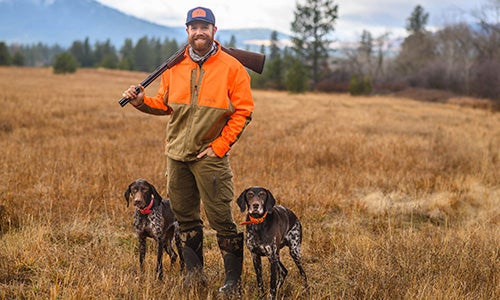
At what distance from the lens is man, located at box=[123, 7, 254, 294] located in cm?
364

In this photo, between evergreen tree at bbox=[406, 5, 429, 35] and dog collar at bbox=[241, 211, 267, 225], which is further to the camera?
evergreen tree at bbox=[406, 5, 429, 35]

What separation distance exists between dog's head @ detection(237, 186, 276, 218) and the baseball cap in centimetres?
145

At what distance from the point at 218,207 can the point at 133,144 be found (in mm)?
7857

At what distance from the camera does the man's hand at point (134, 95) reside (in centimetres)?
370

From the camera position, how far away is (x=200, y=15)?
359 centimetres

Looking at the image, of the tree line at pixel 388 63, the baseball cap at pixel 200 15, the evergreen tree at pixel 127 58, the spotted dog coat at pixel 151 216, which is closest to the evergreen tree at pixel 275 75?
the tree line at pixel 388 63

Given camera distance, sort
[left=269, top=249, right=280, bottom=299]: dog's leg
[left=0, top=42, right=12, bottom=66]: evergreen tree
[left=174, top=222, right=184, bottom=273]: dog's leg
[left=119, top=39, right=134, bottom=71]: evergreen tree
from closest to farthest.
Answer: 1. [left=269, top=249, right=280, bottom=299]: dog's leg
2. [left=174, top=222, right=184, bottom=273]: dog's leg
3. [left=0, top=42, right=12, bottom=66]: evergreen tree
4. [left=119, top=39, right=134, bottom=71]: evergreen tree

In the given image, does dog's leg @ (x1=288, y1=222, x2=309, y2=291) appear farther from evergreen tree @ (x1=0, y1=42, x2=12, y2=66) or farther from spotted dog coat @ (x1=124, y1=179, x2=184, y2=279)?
evergreen tree @ (x1=0, y1=42, x2=12, y2=66)

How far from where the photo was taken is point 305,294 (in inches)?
159

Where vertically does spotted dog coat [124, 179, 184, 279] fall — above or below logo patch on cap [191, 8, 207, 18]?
below

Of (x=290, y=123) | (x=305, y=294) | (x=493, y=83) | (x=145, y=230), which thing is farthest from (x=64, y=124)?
(x=493, y=83)

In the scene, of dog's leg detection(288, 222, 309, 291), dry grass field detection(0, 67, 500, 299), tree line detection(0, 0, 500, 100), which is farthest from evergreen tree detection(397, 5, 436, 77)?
dog's leg detection(288, 222, 309, 291)

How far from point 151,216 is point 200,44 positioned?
1.70m

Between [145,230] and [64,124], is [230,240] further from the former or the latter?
[64,124]
